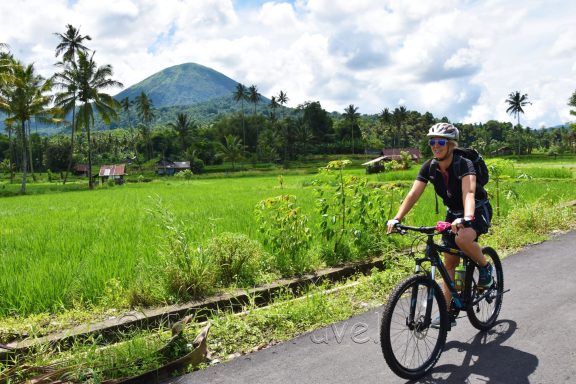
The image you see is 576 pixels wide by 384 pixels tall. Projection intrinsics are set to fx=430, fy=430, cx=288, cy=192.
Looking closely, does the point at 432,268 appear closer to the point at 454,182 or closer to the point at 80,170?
the point at 454,182

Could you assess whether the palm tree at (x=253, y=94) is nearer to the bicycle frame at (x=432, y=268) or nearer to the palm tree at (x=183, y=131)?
the palm tree at (x=183, y=131)

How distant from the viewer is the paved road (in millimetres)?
3061

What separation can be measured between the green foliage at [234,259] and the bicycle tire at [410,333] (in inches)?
84.8

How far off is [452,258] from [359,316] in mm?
1090

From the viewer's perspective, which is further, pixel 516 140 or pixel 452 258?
pixel 516 140

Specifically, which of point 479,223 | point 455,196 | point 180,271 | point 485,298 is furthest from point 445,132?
point 180,271

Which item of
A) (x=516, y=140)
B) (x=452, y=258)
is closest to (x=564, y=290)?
(x=452, y=258)

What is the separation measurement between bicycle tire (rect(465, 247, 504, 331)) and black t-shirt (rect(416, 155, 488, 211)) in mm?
584

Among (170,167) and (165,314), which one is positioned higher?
(170,167)

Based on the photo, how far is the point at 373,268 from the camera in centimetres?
553

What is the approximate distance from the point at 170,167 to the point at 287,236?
63.3 m

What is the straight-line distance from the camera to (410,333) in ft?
10.2

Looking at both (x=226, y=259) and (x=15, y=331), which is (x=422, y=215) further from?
(x=15, y=331)

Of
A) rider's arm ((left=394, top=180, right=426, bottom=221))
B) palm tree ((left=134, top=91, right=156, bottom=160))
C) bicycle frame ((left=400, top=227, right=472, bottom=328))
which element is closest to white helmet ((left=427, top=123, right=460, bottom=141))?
rider's arm ((left=394, top=180, right=426, bottom=221))
